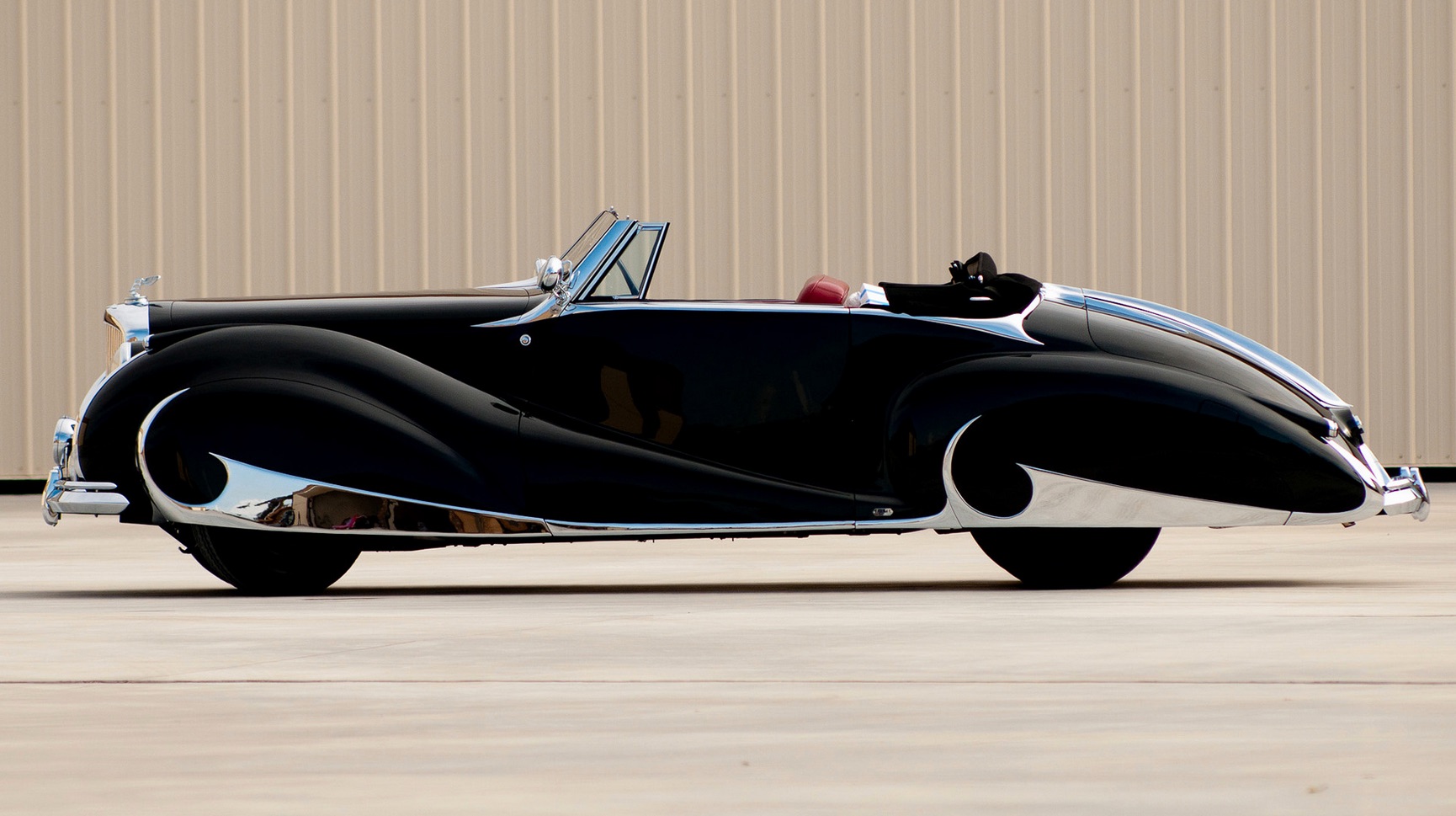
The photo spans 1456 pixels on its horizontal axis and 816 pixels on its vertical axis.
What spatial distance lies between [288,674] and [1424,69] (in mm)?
13207

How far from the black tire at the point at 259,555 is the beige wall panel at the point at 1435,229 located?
1073cm

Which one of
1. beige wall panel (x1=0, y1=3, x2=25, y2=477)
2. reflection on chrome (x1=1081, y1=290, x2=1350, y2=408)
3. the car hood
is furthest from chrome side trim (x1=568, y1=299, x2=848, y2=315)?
beige wall panel (x1=0, y1=3, x2=25, y2=477)

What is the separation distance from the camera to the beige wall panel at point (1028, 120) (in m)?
15.9

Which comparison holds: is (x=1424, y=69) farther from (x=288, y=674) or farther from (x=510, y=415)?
(x=288, y=674)

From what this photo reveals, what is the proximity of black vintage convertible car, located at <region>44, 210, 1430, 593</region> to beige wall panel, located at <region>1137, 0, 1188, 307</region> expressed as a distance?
8.41 meters

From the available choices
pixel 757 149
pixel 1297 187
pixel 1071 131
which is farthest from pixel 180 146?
pixel 1297 187

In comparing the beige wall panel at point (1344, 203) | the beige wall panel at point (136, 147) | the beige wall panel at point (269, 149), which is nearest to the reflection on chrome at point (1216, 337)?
the beige wall panel at point (1344, 203)

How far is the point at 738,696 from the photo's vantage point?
15.2 ft

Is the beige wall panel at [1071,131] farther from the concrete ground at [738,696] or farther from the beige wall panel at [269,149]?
the concrete ground at [738,696]

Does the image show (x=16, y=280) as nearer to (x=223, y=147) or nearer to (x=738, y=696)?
(x=223, y=147)

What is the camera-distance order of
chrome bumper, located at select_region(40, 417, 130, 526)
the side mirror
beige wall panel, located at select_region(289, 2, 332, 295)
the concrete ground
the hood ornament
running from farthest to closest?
beige wall panel, located at select_region(289, 2, 332, 295), the hood ornament, the side mirror, chrome bumper, located at select_region(40, 417, 130, 526), the concrete ground

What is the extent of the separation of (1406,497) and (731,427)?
2.47 meters

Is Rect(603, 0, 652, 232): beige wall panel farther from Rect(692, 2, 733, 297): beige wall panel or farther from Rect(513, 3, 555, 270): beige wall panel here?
Rect(692, 2, 733, 297): beige wall panel

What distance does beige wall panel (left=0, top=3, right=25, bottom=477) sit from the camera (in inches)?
638
